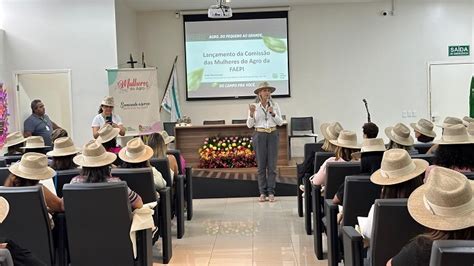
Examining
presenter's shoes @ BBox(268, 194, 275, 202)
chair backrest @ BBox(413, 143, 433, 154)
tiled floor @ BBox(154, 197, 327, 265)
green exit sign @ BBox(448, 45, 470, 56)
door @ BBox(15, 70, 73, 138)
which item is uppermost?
green exit sign @ BBox(448, 45, 470, 56)

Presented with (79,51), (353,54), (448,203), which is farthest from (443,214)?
(353,54)

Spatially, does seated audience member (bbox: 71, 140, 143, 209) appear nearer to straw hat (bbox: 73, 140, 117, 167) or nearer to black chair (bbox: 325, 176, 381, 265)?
straw hat (bbox: 73, 140, 117, 167)

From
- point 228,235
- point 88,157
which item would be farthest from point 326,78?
point 88,157

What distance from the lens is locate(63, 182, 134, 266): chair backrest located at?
3.22 m

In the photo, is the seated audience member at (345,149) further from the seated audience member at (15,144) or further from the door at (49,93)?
the door at (49,93)

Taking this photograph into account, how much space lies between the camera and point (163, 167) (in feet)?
15.7

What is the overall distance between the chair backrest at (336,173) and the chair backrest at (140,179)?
4.36 feet

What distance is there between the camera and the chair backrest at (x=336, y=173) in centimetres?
390

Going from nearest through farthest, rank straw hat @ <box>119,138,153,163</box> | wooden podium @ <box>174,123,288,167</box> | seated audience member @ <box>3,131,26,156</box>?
straw hat @ <box>119,138,153,163</box>
seated audience member @ <box>3,131,26,156</box>
wooden podium @ <box>174,123,288,167</box>

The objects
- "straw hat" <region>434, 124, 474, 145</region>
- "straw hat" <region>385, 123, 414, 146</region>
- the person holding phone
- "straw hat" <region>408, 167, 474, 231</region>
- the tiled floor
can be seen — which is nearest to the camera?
"straw hat" <region>408, 167, 474, 231</region>

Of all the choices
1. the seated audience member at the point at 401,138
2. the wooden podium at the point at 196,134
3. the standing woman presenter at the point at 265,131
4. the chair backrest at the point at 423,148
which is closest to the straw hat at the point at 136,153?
the seated audience member at the point at 401,138

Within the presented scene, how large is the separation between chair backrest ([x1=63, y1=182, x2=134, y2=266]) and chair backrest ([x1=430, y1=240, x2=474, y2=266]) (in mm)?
2076

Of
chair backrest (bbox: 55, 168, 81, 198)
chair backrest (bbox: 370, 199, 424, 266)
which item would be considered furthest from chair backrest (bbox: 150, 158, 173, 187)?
chair backrest (bbox: 370, 199, 424, 266)

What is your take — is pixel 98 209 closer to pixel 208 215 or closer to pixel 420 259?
pixel 420 259
